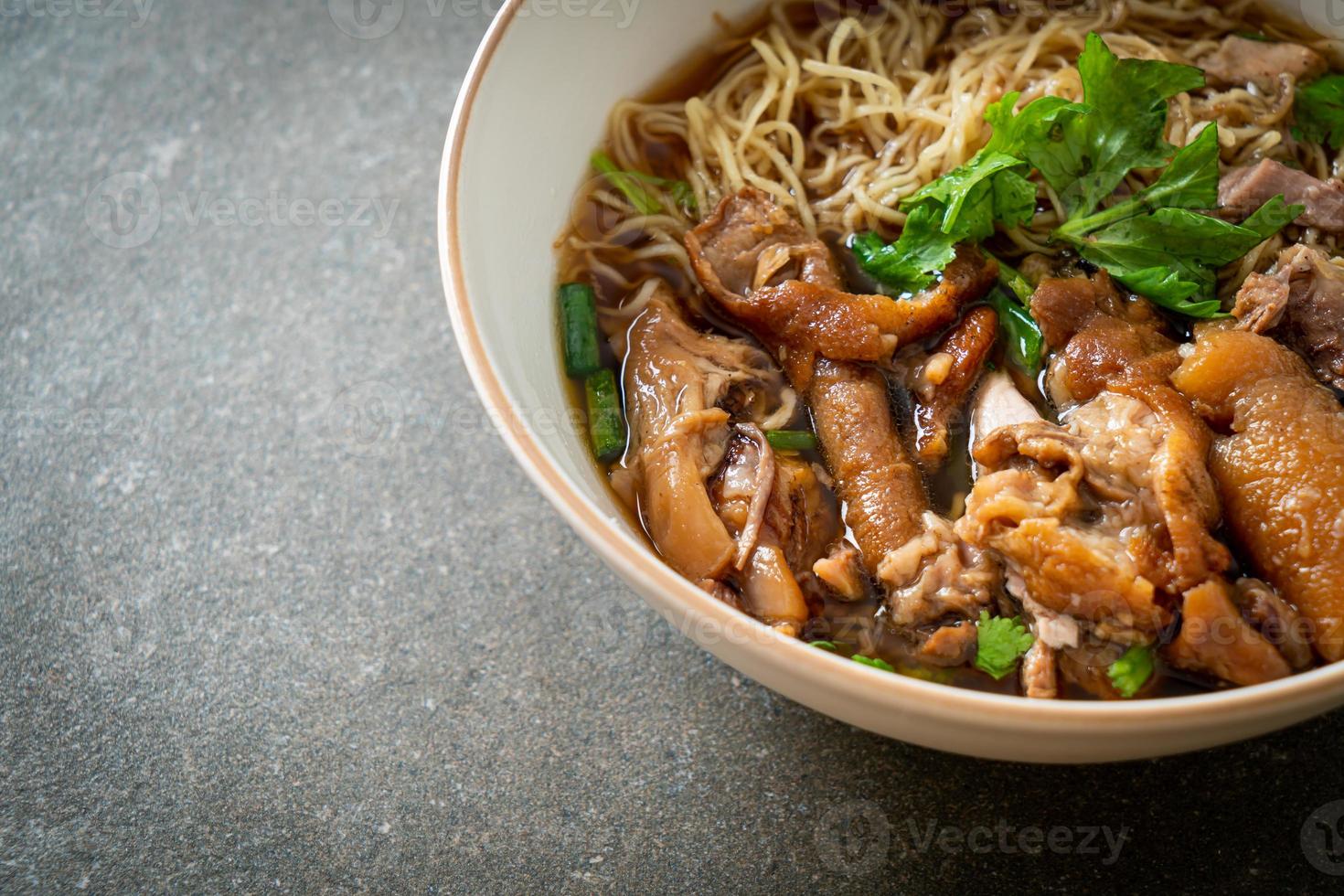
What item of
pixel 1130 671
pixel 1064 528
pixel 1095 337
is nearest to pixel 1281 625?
pixel 1130 671

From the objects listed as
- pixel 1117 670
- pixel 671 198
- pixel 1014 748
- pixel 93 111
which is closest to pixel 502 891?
pixel 1014 748

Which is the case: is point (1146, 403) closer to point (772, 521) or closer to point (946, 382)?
point (946, 382)

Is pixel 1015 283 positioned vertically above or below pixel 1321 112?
below

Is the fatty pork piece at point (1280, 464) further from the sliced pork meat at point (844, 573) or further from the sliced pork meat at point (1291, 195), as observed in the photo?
the sliced pork meat at point (844, 573)

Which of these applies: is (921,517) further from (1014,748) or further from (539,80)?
(539,80)

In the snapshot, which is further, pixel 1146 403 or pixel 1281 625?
pixel 1146 403

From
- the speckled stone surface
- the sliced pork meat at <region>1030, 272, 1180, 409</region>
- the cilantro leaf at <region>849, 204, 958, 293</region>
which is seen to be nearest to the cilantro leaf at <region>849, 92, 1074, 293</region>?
the cilantro leaf at <region>849, 204, 958, 293</region>
